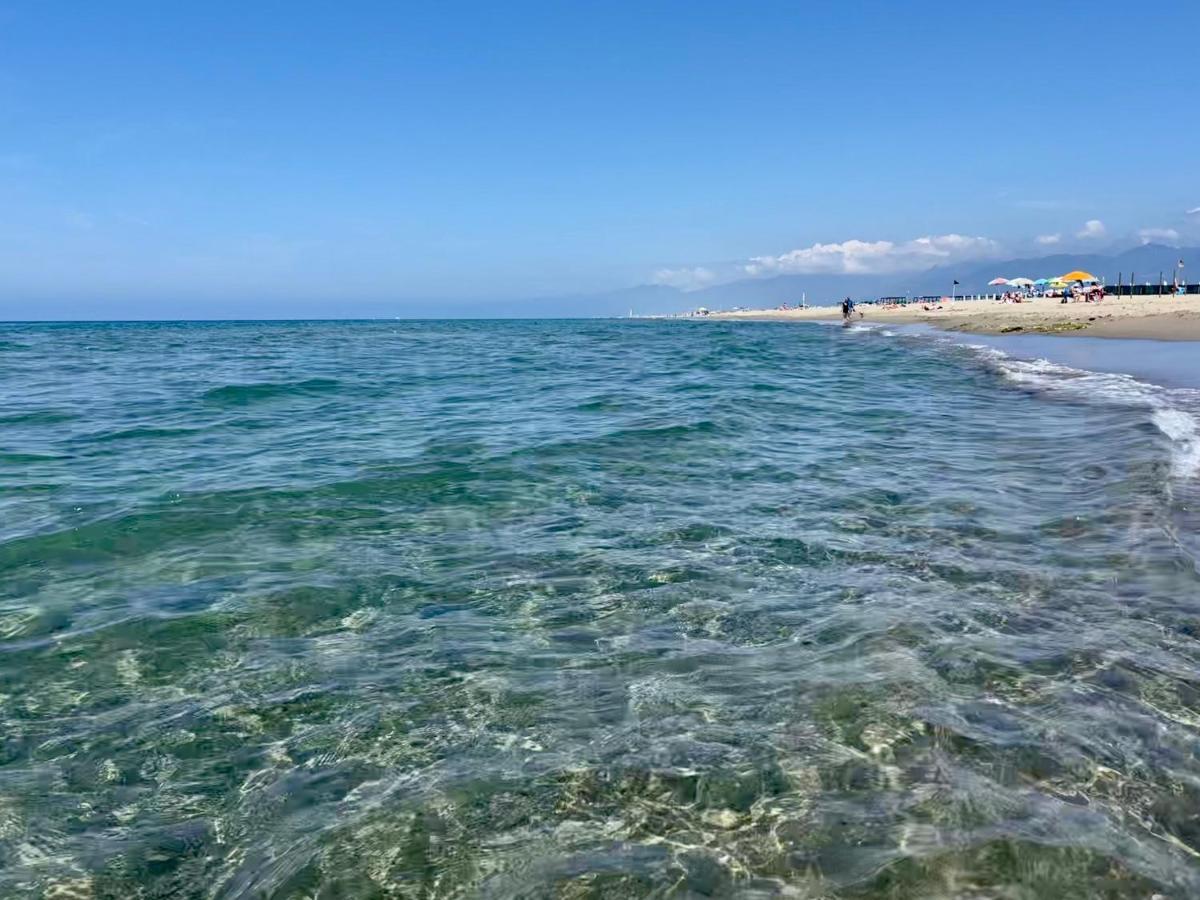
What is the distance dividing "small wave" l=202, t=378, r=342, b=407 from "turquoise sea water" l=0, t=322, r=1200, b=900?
8.88 metres

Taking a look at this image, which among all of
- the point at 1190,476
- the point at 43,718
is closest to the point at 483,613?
the point at 43,718

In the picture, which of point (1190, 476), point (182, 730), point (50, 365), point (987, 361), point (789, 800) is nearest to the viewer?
point (789, 800)

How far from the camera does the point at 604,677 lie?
502 centimetres

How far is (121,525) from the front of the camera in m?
8.60

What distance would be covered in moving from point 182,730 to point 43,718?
37.4 inches

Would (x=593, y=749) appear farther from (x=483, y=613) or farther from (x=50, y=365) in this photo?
(x=50, y=365)

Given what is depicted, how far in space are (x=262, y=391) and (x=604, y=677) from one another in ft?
66.3

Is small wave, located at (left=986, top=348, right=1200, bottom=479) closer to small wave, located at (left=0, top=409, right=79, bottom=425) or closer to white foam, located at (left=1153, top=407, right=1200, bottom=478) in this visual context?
white foam, located at (left=1153, top=407, right=1200, bottom=478)

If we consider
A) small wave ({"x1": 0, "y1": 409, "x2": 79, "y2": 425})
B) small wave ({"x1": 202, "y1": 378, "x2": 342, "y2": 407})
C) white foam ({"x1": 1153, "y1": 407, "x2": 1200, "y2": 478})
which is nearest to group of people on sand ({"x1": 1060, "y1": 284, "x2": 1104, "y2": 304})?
white foam ({"x1": 1153, "y1": 407, "x2": 1200, "y2": 478})

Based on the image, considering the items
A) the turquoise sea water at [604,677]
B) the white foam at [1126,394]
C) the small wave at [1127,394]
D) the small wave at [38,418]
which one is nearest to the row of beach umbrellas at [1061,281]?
the white foam at [1126,394]

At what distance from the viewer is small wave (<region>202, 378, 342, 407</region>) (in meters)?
20.7

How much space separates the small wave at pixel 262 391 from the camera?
2066cm

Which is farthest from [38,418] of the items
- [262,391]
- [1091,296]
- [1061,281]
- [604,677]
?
[1061,281]

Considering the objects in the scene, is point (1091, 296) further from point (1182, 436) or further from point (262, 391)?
point (262, 391)
